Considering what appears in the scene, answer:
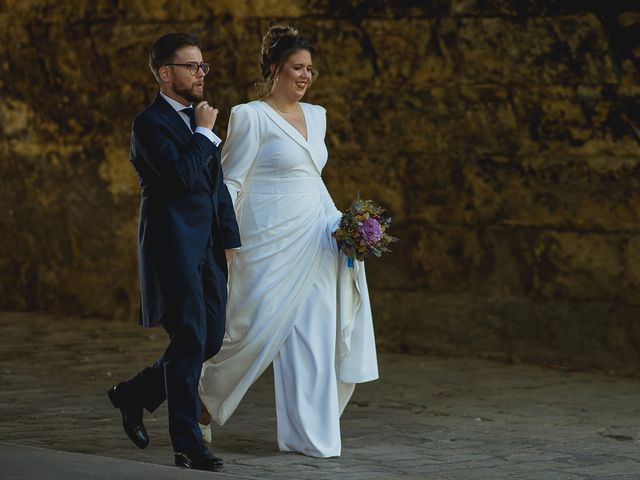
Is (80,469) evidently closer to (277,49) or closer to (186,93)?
(186,93)

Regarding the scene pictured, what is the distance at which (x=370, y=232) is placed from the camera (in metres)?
6.93

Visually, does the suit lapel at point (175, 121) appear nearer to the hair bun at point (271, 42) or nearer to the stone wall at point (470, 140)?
the hair bun at point (271, 42)

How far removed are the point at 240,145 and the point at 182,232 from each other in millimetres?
794

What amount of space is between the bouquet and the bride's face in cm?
59

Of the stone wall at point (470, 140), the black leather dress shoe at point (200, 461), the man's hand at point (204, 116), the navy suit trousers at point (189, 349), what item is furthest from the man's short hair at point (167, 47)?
the stone wall at point (470, 140)

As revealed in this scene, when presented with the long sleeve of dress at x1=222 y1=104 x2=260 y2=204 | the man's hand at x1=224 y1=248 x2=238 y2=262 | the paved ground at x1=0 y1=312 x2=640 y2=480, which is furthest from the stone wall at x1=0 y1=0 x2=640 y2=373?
the man's hand at x1=224 y1=248 x2=238 y2=262

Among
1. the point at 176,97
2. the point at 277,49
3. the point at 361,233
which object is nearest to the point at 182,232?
the point at 176,97

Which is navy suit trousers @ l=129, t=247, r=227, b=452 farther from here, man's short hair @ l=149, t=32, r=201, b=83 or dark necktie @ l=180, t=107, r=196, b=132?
man's short hair @ l=149, t=32, r=201, b=83

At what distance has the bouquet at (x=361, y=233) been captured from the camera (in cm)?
694

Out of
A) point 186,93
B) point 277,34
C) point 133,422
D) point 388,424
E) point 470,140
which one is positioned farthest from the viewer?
point 470,140

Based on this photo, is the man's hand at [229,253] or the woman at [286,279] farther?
the woman at [286,279]

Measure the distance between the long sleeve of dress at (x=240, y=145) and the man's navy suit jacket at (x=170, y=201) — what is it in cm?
48

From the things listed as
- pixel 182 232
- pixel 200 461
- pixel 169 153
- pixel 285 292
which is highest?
pixel 169 153

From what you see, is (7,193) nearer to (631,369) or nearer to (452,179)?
(452,179)
